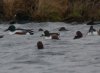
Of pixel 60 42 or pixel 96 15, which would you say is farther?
pixel 96 15

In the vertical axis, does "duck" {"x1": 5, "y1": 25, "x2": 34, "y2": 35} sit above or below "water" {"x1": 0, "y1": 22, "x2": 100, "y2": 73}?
below

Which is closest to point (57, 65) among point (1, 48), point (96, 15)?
point (1, 48)

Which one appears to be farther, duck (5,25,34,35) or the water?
duck (5,25,34,35)

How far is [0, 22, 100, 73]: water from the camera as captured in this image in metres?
15.9

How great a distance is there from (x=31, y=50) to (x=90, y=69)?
5260mm

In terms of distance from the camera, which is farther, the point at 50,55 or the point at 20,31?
the point at 20,31

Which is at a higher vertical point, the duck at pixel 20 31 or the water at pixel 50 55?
the water at pixel 50 55

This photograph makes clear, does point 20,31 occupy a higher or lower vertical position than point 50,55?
lower

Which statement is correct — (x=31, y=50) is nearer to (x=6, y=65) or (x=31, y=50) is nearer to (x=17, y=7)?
(x=6, y=65)

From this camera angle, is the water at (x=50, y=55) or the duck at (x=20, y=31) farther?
the duck at (x=20, y=31)

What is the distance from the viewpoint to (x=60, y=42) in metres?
22.8

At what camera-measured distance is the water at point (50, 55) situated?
15.9 meters

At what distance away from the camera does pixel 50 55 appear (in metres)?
18.7

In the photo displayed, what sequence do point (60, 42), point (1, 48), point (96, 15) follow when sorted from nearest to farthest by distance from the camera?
point (1, 48) → point (60, 42) → point (96, 15)
